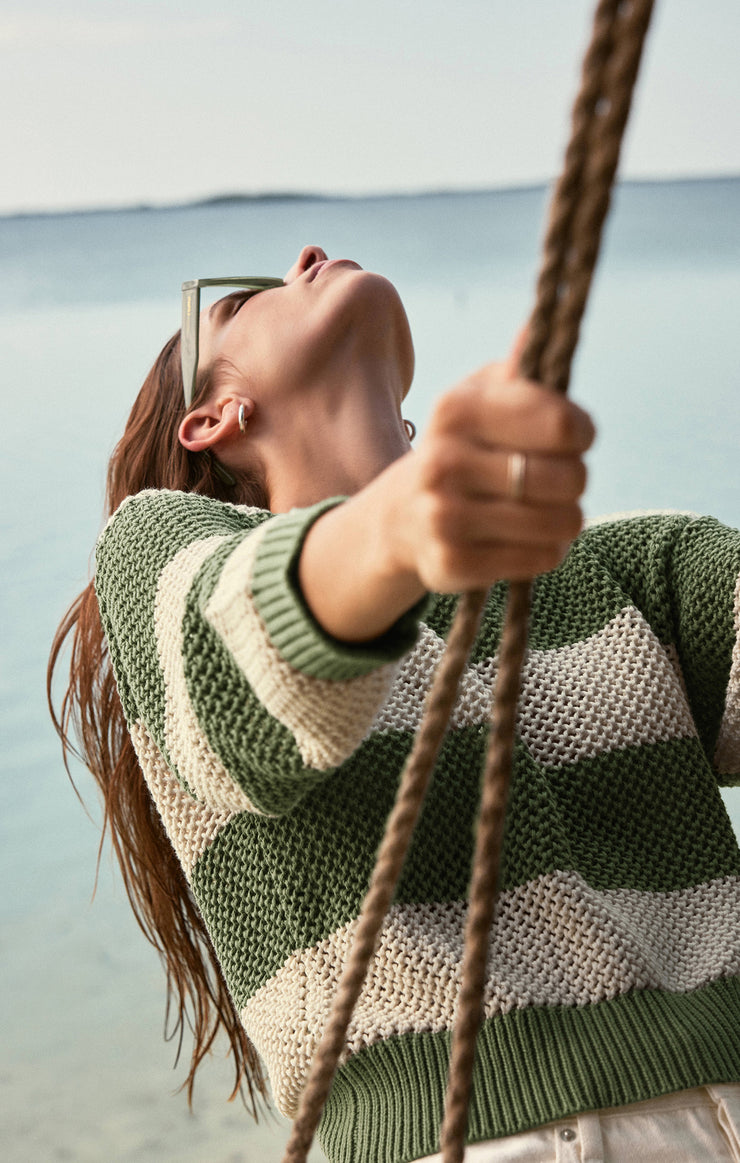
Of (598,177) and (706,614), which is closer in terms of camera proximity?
(598,177)

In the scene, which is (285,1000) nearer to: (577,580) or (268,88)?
(577,580)

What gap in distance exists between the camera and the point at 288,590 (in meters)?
0.44

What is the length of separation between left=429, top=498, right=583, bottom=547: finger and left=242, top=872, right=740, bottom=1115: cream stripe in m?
0.37

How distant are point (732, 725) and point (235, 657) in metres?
0.46

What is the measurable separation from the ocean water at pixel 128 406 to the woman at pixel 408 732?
2.79 ft

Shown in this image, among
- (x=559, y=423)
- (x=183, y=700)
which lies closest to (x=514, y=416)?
(x=559, y=423)

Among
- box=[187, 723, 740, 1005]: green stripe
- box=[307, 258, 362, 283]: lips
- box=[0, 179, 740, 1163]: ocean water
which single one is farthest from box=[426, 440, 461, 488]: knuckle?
box=[0, 179, 740, 1163]: ocean water

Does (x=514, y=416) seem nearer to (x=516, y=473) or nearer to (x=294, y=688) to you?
(x=516, y=473)

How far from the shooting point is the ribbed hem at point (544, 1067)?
23.4 inches

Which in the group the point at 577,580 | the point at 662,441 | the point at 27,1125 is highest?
the point at 577,580

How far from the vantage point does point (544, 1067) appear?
23.7 inches

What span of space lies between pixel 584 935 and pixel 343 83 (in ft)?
9.96

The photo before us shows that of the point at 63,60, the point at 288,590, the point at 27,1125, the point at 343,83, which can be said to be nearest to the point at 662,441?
the point at 343,83

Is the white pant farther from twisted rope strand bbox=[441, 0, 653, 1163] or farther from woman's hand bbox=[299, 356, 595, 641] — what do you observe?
woman's hand bbox=[299, 356, 595, 641]
